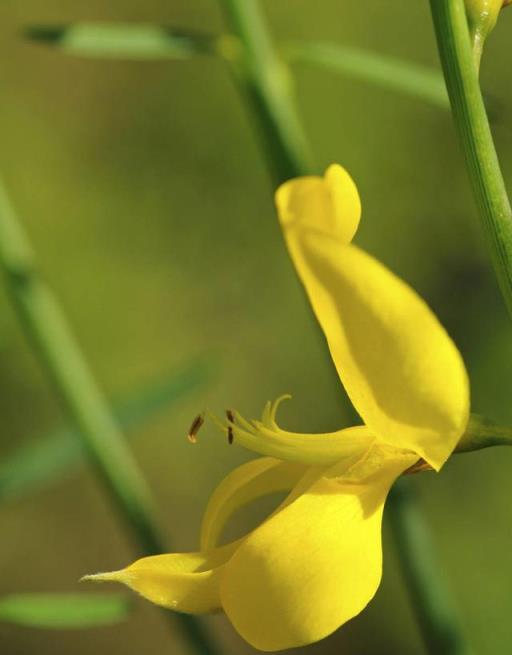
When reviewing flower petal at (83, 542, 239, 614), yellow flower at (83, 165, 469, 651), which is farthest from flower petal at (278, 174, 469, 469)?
flower petal at (83, 542, 239, 614)

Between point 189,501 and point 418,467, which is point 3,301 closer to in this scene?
point 189,501

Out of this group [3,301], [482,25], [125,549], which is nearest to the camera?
[482,25]

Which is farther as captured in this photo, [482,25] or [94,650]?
[94,650]

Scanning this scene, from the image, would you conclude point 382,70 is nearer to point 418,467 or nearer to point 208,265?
point 418,467

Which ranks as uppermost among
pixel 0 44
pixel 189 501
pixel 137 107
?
pixel 0 44

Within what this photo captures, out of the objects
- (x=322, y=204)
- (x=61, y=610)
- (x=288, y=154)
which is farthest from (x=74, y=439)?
(x=322, y=204)

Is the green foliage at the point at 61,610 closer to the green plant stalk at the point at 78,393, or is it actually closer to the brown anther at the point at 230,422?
the green plant stalk at the point at 78,393

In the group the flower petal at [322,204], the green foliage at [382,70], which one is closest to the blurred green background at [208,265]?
the green foliage at [382,70]

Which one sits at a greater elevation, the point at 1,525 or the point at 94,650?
the point at 1,525

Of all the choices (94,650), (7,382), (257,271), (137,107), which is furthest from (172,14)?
(94,650)
